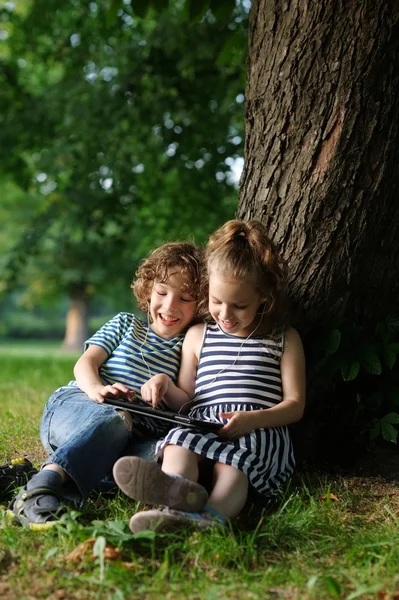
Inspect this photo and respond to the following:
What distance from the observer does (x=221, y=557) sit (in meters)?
2.20

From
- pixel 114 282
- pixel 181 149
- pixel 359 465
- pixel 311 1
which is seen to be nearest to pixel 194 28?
pixel 181 149

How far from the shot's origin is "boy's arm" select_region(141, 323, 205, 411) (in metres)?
3.01

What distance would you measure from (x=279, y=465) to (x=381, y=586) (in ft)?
3.13

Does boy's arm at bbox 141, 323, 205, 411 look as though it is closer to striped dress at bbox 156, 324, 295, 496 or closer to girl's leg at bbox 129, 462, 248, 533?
striped dress at bbox 156, 324, 295, 496

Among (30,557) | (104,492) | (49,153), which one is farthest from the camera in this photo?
(49,153)

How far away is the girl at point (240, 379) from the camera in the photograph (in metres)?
2.70

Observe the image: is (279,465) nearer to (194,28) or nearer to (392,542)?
(392,542)

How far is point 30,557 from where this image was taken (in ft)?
7.32

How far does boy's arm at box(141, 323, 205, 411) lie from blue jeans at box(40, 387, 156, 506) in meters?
0.17

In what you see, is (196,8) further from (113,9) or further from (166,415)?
(166,415)

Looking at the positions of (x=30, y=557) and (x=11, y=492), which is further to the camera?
(x=11, y=492)

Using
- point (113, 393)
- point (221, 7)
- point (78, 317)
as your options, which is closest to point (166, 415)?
point (113, 393)

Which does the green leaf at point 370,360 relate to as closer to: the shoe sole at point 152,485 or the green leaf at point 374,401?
the green leaf at point 374,401

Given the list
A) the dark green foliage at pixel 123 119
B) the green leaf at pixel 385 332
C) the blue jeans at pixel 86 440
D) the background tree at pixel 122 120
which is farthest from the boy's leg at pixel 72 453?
the background tree at pixel 122 120
